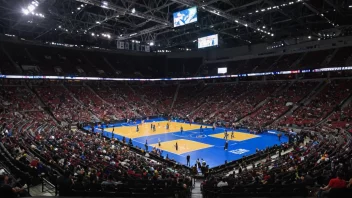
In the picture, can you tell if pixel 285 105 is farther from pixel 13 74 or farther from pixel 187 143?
pixel 13 74

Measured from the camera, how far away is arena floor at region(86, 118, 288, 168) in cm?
2545

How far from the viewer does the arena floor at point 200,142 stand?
1002 inches

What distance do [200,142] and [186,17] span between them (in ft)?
50.5

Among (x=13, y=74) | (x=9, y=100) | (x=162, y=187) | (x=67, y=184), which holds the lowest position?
(x=162, y=187)

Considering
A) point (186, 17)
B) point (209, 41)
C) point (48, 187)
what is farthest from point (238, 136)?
point (48, 187)

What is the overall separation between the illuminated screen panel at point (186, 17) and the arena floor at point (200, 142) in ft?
47.4

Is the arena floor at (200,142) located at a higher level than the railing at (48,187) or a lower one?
lower

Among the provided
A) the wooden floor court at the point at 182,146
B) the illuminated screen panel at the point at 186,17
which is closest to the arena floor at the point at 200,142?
the wooden floor court at the point at 182,146

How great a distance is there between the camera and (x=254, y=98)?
49719mm

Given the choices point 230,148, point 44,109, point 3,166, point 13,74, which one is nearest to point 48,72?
point 13,74

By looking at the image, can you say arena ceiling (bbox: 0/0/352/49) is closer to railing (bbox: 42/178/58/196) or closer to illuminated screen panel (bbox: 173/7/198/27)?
illuminated screen panel (bbox: 173/7/198/27)

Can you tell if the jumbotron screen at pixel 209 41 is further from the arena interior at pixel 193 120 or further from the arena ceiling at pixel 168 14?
the arena ceiling at pixel 168 14

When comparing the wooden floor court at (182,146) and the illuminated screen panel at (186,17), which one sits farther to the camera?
the wooden floor court at (182,146)

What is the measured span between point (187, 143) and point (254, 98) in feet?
79.9
